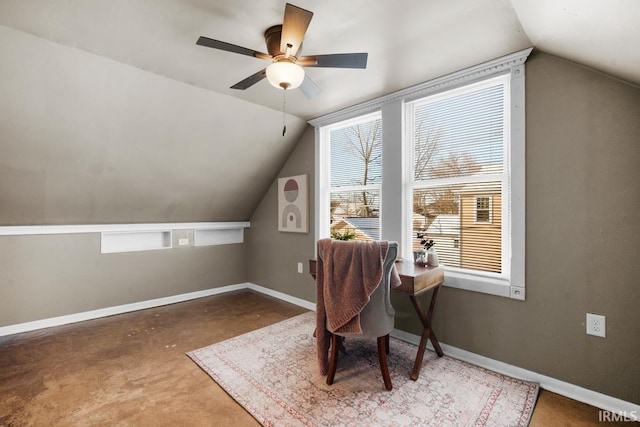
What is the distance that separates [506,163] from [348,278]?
1.52m

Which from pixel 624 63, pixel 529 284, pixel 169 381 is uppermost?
pixel 624 63

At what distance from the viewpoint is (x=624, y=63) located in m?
1.57

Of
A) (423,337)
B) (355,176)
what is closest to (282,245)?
(355,176)

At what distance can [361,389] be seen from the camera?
195cm

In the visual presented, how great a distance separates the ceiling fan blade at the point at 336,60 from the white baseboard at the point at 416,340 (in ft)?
7.48

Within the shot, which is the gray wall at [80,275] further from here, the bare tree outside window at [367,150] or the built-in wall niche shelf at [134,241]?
the bare tree outside window at [367,150]

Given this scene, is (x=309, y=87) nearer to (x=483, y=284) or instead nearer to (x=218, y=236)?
(x=483, y=284)

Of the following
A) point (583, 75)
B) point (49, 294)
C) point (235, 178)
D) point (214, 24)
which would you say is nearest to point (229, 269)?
point (235, 178)

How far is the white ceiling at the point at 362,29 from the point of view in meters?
1.48

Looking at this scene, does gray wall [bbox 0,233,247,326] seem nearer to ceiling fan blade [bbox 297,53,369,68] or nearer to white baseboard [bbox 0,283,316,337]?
white baseboard [bbox 0,283,316,337]

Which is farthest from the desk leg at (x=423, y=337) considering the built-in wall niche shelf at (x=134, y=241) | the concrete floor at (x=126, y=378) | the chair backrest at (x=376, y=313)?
the built-in wall niche shelf at (x=134, y=241)

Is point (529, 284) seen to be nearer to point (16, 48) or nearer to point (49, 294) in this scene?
point (16, 48)

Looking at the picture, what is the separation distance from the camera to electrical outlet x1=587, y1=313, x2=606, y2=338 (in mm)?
1811

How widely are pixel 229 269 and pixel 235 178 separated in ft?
4.80
